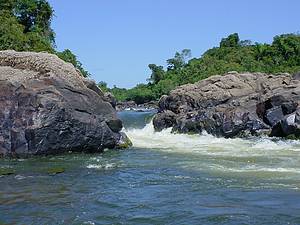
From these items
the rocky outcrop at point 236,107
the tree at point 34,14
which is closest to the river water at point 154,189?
the rocky outcrop at point 236,107

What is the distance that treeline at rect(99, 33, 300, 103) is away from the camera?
94.9 m

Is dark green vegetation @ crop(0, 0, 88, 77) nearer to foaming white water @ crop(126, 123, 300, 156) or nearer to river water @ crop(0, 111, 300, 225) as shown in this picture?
foaming white water @ crop(126, 123, 300, 156)

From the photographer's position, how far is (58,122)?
69.3ft

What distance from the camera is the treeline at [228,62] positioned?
311 ft

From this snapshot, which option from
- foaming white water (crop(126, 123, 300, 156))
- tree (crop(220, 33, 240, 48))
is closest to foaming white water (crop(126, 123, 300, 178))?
foaming white water (crop(126, 123, 300, 156))

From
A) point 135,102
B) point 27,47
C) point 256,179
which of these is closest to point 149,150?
point 256,179

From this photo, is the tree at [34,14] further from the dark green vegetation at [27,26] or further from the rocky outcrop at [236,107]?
the rocky outcrop at [236,107]

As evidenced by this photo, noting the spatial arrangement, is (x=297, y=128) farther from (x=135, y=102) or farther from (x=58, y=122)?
(x=135, y=102)

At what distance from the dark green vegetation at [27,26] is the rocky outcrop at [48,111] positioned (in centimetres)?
1785

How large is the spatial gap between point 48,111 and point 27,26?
32233 millimetres

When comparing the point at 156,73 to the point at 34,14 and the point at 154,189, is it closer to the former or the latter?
the point at 34,14

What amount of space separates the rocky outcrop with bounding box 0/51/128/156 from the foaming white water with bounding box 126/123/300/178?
4158 millimetres

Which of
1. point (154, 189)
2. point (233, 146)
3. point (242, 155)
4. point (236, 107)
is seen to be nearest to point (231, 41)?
point (236, 107)

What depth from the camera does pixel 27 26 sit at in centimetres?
5103
